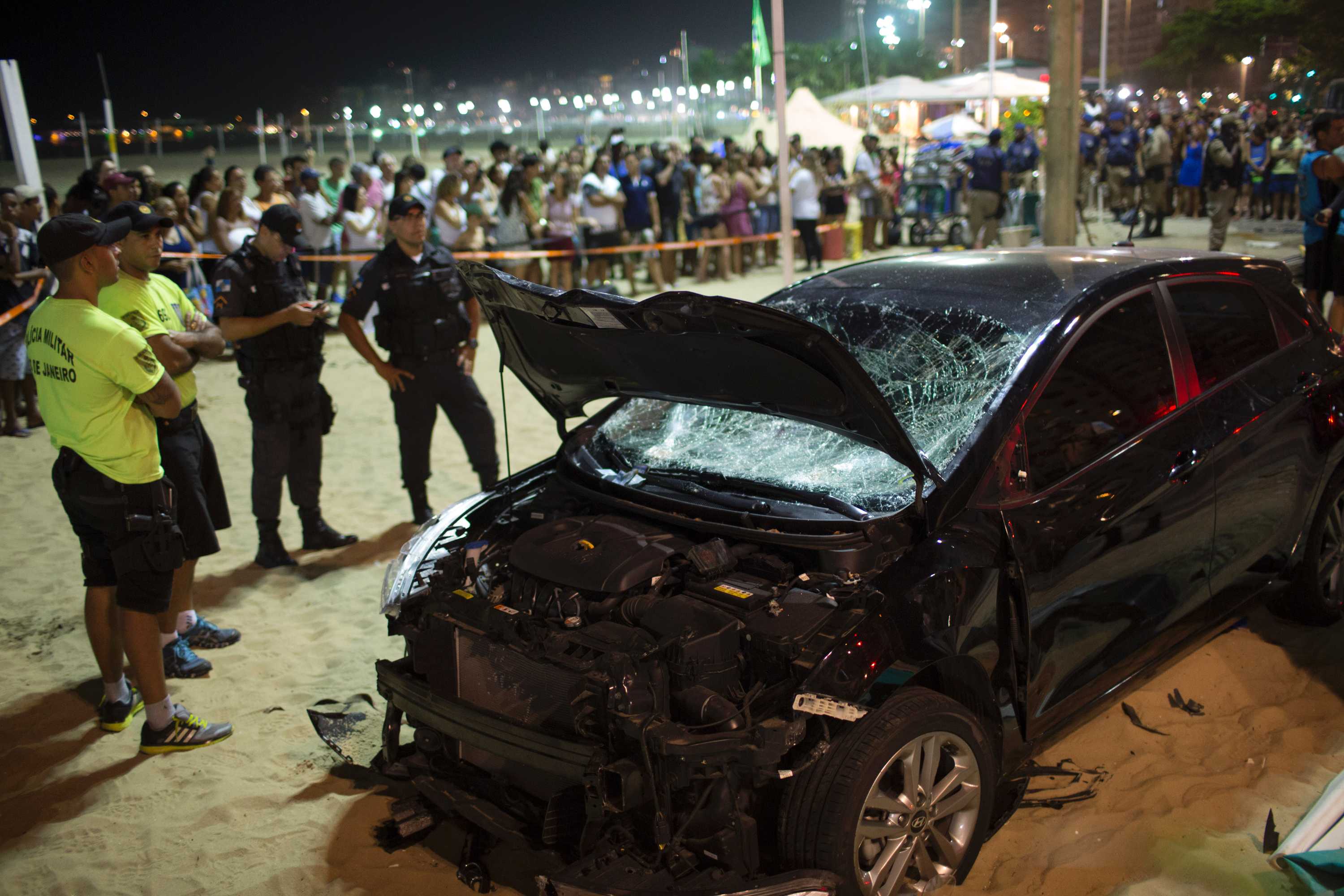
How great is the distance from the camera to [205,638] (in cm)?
479

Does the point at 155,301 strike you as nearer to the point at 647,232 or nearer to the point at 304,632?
the point at 304,632

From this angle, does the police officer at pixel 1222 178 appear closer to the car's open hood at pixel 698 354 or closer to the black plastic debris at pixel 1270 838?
the black plastic debris at pixel 1270 838

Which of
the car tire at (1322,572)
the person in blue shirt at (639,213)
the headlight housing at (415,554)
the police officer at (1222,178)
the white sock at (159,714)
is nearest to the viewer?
the headlight housing at (415,554)

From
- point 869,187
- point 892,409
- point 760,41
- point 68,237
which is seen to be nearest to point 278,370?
point 68,237

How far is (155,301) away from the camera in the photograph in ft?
14.5

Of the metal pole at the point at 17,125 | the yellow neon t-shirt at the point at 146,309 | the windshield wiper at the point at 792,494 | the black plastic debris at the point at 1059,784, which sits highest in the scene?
the metal pole at the point at 17,125

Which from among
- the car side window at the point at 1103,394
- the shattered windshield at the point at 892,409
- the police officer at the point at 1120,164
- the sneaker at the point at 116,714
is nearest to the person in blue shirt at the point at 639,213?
the police officer at the point at 1120,164

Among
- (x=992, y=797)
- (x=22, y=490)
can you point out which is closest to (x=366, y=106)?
(x=22, y=490)

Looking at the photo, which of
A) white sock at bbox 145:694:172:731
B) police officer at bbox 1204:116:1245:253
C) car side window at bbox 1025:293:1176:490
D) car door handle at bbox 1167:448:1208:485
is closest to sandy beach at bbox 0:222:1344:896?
white sock at bbox 145:694:172:731

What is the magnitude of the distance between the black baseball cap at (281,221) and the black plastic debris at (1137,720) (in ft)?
14.3

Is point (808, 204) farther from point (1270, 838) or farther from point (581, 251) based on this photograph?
point (1270, 838)

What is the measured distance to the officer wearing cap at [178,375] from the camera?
4223 millimetres

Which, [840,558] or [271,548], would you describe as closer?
[840,558]

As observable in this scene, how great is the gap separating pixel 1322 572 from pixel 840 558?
2546 millimetres
